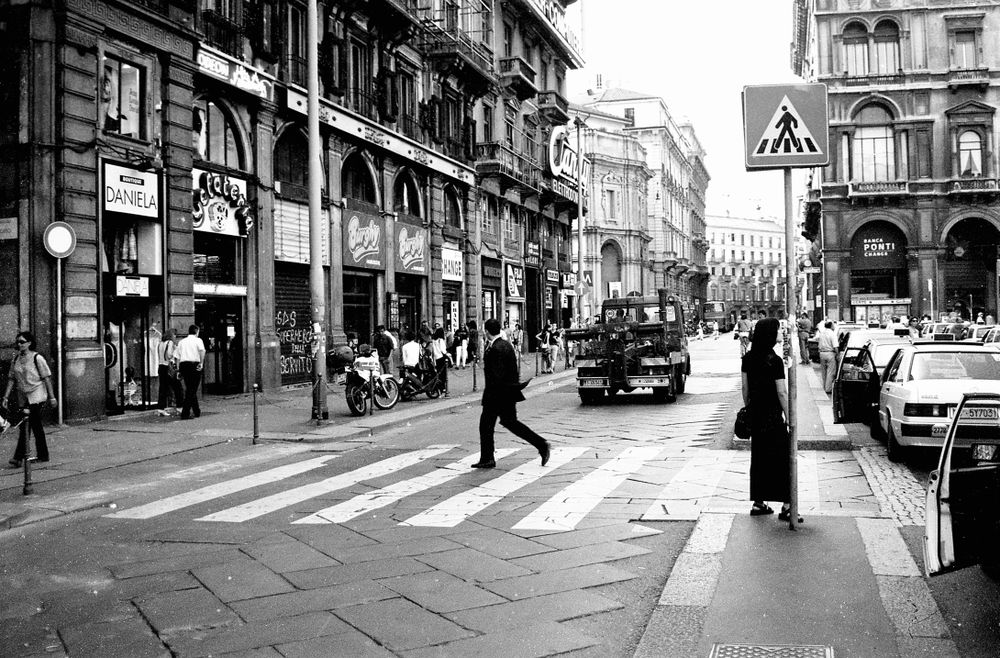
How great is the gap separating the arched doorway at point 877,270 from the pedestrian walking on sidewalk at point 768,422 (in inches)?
1820

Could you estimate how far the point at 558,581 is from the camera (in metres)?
5.76

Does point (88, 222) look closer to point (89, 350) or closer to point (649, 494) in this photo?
point (89, 350)

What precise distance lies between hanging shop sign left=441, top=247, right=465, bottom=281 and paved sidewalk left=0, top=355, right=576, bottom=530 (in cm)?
1143

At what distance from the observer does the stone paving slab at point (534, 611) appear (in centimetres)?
498

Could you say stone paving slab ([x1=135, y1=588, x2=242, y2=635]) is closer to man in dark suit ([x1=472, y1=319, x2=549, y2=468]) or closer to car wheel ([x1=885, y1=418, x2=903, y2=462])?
man in dark suit ([x1=472, y1=319, x2=549, y2=468])

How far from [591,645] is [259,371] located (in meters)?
17.2

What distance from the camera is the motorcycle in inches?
779

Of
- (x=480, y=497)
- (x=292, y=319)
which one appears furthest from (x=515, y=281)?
(x=480, y=497)

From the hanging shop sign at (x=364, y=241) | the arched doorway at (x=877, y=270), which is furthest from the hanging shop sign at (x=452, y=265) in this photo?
the arched doorway at (x=877, y=270)

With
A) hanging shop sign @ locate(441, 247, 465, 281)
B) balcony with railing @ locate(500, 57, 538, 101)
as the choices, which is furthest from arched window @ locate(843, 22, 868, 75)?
hanging shop sign @ locate(441, 247, 465, 281)

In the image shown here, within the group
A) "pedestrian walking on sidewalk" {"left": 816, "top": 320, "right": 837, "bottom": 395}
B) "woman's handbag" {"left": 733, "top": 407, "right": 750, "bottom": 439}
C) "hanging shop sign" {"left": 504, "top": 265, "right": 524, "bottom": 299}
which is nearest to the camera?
"woman's handbag" {"left": 733, "top": 407, "right": 750, "bottom": 439}

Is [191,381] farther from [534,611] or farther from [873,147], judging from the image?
[873,147]

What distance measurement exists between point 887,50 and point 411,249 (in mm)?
35383

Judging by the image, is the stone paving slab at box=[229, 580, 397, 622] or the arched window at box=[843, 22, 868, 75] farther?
the arched window at box=[843, 22, 868, 75]
